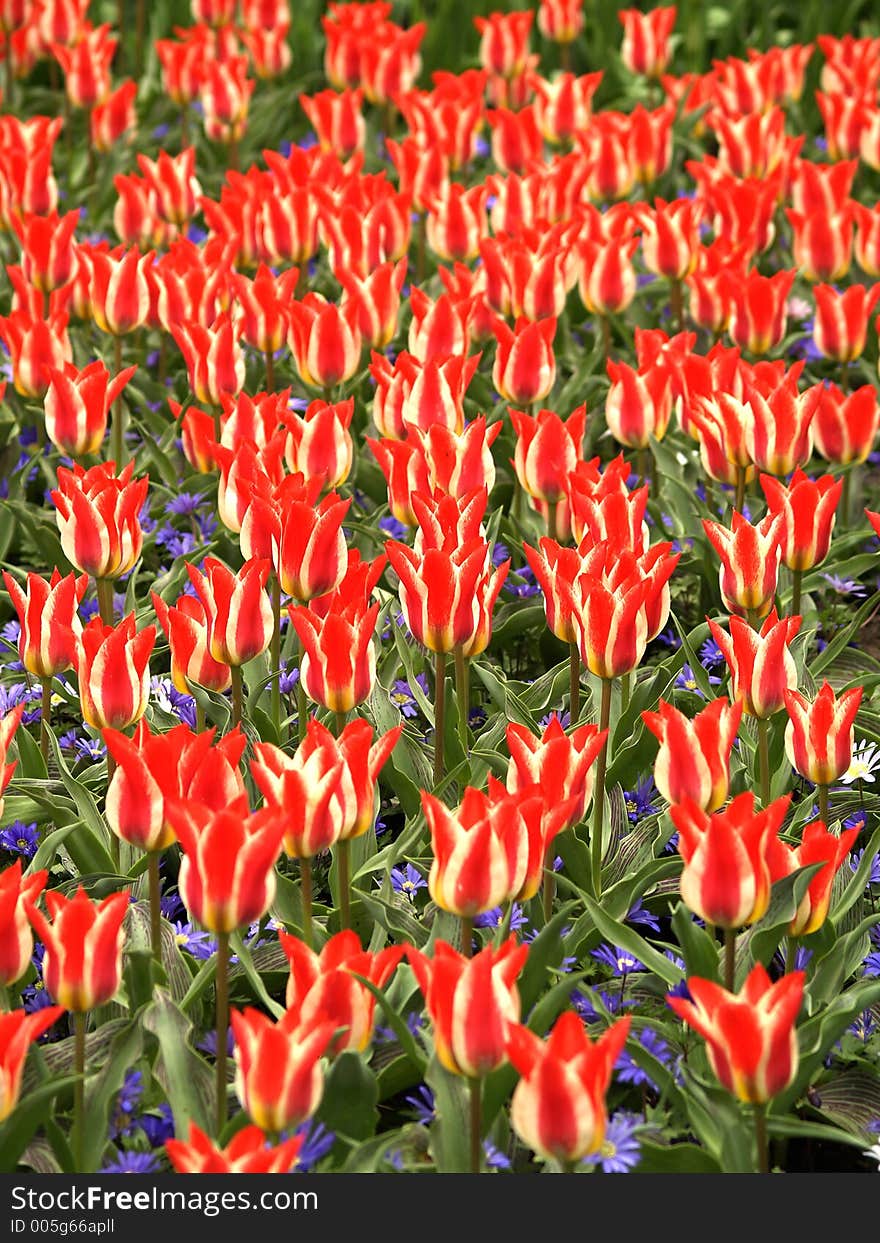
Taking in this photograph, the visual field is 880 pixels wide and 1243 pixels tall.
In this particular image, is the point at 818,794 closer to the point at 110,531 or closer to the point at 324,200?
the point at 110,531

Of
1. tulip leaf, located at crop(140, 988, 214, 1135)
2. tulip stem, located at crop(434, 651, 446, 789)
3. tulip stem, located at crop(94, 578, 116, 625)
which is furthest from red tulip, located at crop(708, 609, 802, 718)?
tulip stem, located at crop(94, 578, 116, 625)

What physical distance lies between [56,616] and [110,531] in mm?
297

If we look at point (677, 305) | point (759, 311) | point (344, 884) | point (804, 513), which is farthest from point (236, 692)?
point (677, 305)

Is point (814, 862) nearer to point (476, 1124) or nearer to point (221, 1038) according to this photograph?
point (476, 1124)

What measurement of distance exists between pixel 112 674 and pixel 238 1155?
1.02 metres

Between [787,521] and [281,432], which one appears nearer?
[787,521]

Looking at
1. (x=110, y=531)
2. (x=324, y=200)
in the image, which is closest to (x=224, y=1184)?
(x=110, y=531)

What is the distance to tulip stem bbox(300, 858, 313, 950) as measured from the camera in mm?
2652

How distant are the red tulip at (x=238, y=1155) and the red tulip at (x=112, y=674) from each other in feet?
3.18

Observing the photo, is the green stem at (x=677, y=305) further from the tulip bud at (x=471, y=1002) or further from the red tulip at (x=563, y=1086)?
the red tulip at (x=563, y=1086)

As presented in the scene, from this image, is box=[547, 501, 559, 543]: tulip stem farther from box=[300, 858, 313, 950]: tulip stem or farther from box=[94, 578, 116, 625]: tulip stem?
box=[300, 858, 313, 950]: tulip stem

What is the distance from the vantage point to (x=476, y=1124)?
229 cm

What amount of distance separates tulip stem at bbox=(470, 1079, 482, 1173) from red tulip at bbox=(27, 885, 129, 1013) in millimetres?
511

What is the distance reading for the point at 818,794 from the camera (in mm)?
3074
